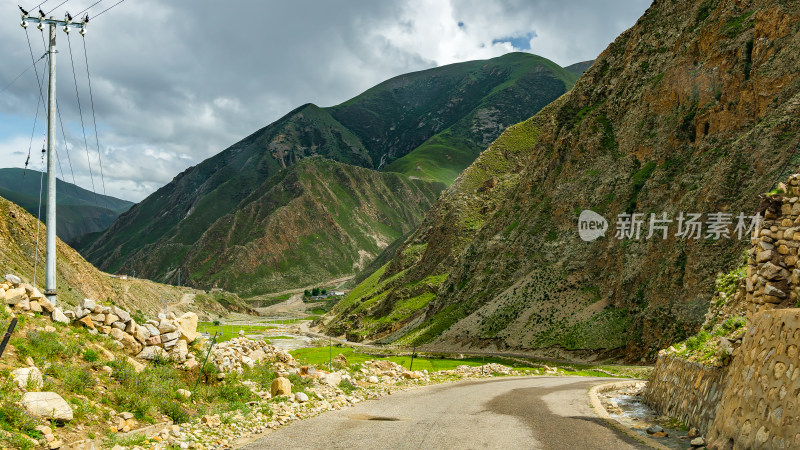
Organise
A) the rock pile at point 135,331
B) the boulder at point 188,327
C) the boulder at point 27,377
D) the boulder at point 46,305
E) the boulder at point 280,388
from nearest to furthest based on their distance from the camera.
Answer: the boulder at point 27,377, the boulder at point 46,305, the rock pile at point 135,331, the boulder at point 280,388, the boulder at point 188,327

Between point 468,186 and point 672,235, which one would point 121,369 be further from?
point 468,186

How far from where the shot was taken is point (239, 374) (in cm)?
1936

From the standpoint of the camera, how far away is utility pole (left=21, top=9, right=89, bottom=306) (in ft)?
55.7

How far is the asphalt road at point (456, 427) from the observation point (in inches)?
458

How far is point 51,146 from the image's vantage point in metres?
17.4

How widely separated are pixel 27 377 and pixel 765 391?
602 inches

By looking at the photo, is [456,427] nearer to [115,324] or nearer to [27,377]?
[27,377]

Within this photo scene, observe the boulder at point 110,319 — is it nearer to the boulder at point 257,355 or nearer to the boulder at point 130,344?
the boulder at point 130,344

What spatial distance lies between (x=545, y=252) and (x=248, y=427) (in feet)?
248

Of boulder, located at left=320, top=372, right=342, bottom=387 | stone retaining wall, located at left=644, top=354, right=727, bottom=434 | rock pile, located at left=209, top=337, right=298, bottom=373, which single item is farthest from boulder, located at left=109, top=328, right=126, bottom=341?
stone retaining wall, located at left=644, top=354, right=727, bottom=434

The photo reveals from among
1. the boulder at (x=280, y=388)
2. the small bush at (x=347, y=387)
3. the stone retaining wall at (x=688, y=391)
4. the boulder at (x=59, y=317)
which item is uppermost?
the boulder at (x=59, y=317)

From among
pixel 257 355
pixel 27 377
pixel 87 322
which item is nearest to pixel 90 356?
pixel 87 322

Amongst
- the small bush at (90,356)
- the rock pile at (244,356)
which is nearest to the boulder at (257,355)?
the rock pile at (244,356)

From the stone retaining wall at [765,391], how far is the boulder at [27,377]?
14.7 m
